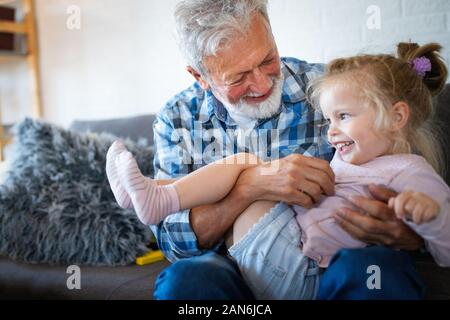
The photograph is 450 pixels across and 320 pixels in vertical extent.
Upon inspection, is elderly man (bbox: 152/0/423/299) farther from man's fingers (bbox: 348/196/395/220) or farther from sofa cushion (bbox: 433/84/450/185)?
sofa cushion (bbox: 433/84/450/185)

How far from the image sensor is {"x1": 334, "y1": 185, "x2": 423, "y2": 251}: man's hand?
786 mm

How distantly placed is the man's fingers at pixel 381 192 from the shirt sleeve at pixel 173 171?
1.18 feet

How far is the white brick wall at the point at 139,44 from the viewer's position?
1.21 meters

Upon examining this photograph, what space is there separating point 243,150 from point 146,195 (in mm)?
335

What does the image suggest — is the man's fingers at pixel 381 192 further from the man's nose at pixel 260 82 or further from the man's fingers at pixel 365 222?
the man's nose at pixel 260 82

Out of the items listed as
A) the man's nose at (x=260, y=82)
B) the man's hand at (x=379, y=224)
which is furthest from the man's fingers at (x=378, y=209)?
the man's nose at (x=260, y=82)

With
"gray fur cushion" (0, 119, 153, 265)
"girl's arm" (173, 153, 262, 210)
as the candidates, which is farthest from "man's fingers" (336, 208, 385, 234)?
"gray fur cushion" (0, 119, 153, 265)

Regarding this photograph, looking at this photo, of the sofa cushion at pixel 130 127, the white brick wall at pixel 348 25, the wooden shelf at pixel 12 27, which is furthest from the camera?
the wooden shelf at pixel 12 27

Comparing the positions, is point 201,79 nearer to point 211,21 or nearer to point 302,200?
point 211,21

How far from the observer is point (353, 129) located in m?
0.85

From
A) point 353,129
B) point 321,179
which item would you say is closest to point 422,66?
point 353,129

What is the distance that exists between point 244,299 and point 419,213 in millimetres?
310

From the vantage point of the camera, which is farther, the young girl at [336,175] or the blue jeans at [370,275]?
the young girl at [336,175]
